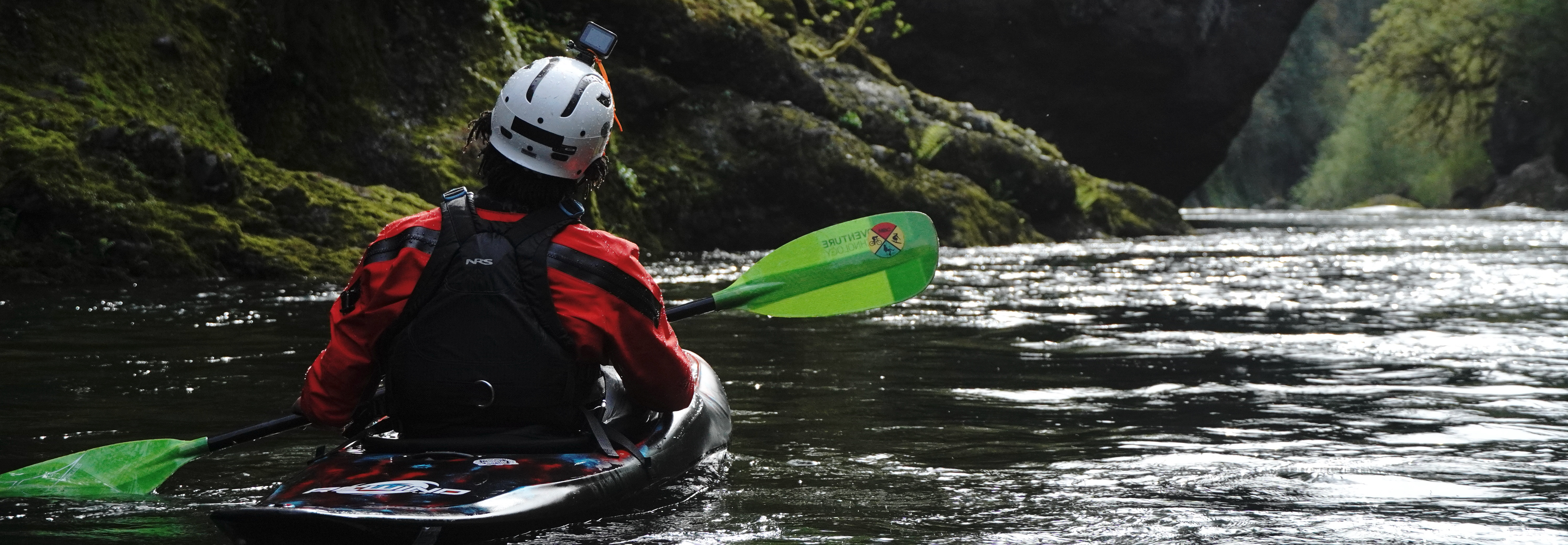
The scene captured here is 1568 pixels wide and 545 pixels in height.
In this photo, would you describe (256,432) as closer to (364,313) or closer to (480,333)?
(364,313)

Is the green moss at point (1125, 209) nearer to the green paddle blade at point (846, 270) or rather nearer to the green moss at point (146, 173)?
the green moss at point (146, 173)

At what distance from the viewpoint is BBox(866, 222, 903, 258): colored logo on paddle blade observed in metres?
5.33

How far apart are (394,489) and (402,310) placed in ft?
1.52

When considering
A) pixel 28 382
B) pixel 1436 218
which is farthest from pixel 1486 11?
pixel 28 382

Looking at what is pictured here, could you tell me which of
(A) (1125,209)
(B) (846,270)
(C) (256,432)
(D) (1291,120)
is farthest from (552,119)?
(D) (1291,120)

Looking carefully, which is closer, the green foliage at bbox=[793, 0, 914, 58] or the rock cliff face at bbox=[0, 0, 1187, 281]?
the rock cliff face at bbox=[0, 0, 1187, 281]

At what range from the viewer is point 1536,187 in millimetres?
41000

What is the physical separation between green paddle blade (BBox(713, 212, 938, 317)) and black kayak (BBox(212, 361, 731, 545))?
47.9 inches

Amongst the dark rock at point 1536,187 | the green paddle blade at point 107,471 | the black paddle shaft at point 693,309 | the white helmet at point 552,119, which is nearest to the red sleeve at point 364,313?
the white helmet at point 552,119

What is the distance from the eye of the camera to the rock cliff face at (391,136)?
10453 millimetres

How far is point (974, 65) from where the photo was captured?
1179 inches

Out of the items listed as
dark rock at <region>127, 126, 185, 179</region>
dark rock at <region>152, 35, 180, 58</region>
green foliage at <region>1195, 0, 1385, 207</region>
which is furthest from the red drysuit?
green foliage at <region>1195, 0, 1385, 207</region>

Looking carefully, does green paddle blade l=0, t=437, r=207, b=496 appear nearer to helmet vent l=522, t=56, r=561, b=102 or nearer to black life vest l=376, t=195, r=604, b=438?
black life vest l=376, t=195, r=604, b=438

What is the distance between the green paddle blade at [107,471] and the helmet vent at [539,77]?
1309 mm
